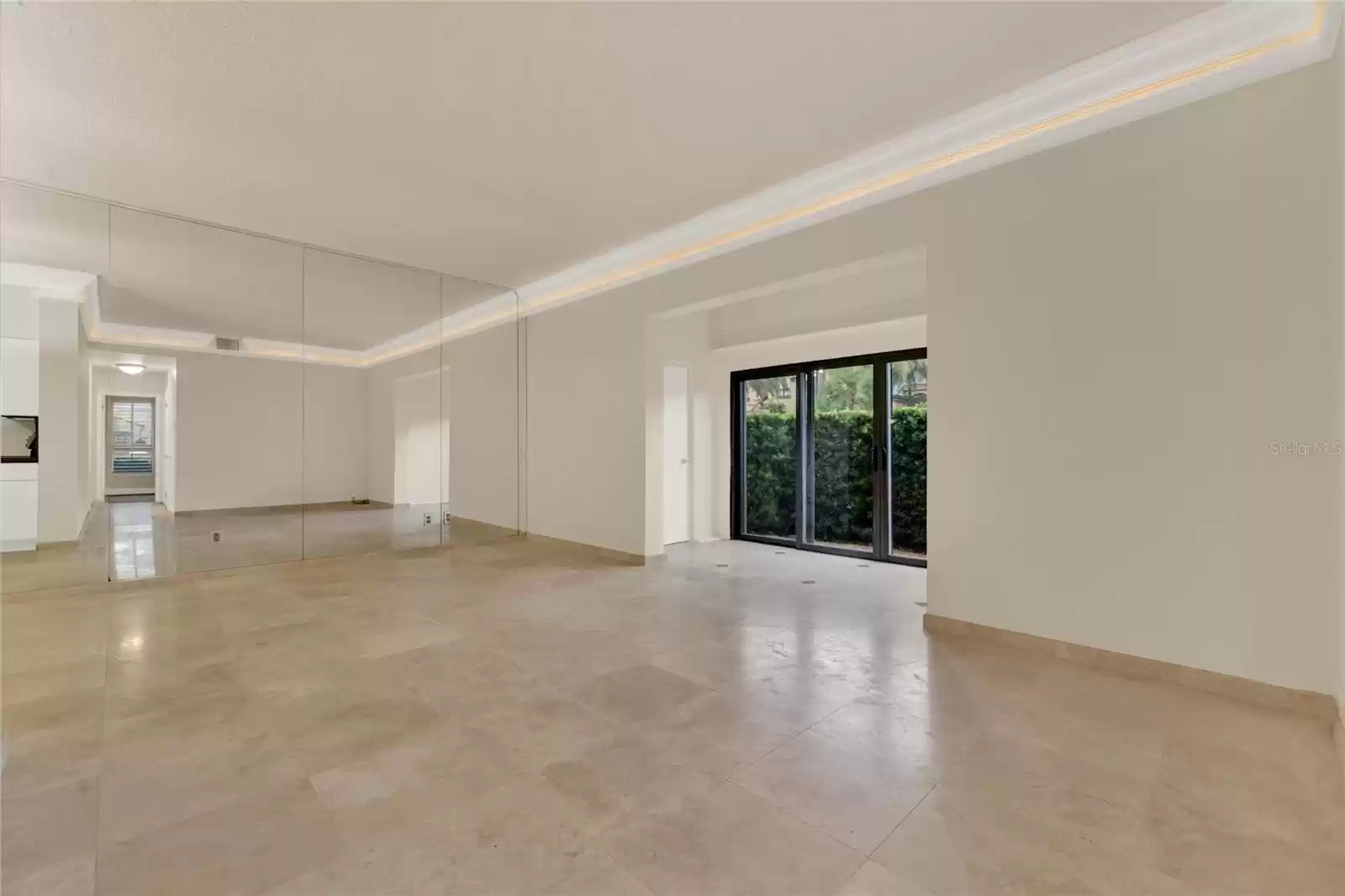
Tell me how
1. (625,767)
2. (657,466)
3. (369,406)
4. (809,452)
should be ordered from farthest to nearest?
(809,452)
(369,406)
(657,466)
(625,767)

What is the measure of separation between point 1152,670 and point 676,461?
5087 millimetres

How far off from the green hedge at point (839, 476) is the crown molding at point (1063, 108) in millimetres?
2563

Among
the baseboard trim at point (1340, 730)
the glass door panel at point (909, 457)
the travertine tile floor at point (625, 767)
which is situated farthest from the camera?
→ the glass door panel at point (909, 457)

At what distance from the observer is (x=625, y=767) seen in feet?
7.05

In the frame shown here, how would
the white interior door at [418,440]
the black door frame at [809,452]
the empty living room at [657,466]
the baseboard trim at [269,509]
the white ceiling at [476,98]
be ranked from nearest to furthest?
the empty living room at [657,466] < the white ceiling at [476,98] < the baseboard trim at [269,509] < the black door frame at [809,452] < the white interior door at [418,440]

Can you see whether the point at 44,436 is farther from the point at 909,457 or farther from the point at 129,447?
the point at 909,457

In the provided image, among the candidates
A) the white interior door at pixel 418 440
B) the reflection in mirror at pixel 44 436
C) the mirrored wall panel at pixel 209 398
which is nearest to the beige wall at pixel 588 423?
the mirrored wall panel at pixel 209 398

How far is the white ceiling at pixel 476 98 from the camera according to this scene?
272 centimetres

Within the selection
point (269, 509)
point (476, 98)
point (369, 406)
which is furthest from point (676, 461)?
point (476, 98)

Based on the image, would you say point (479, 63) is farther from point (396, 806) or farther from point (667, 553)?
point (667, 553)

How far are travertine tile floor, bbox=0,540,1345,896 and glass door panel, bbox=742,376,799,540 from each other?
3.30 metres

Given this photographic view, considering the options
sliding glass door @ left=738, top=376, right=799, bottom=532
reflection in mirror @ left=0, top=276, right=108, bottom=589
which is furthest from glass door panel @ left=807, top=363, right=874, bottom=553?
reflection in mirror @ left=0, top=276, right=108, bottom=589

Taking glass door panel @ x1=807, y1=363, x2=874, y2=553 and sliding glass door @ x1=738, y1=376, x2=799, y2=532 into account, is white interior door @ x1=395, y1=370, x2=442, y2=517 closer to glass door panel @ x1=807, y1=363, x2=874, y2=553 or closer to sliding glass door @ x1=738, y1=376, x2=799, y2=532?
sliding glass door @ x1=738, y1=376, x2=799, y2=532

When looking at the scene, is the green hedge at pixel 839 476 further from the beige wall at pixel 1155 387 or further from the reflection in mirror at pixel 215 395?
the reflection in mirror at pixel 215 395
